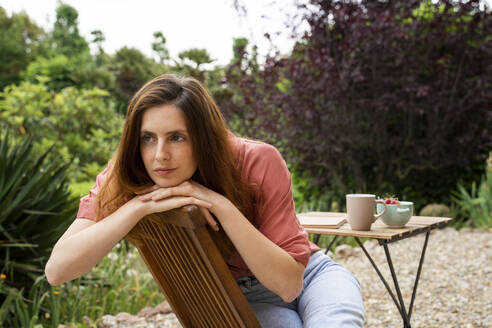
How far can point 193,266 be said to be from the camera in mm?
1203

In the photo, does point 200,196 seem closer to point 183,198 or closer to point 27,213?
point 183,198

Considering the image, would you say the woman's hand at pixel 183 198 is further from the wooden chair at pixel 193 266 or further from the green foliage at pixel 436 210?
the green foliage at pixel 436 210

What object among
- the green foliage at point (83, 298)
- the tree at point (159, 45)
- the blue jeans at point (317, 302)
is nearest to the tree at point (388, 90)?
the green foliage at point (83, 298)

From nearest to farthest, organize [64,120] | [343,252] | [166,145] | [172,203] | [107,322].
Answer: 1. [172,203]
2. [166,145]
3. [107,322]
4. [343,252]
5. [64,120]

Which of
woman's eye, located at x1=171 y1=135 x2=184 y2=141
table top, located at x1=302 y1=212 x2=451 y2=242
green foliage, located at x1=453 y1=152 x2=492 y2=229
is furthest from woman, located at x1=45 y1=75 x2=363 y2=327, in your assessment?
green foliage, located at x1=453 y1=152 x2=492 y2=229

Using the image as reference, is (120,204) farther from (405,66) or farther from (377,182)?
(377,182)

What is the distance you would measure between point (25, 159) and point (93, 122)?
5.61 m

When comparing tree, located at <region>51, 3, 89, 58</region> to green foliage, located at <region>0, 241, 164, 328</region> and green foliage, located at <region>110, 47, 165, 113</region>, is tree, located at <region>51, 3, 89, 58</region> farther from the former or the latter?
green foliage, located at <region>0, 241, 164, 328</region>

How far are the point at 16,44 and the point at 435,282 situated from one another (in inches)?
852

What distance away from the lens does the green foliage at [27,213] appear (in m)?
2.90

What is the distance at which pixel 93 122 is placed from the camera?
333 inches

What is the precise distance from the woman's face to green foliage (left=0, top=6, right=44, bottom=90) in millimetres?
20476

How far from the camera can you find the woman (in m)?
1.22

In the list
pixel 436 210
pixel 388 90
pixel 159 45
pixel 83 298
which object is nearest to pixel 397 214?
pixel 83 298
